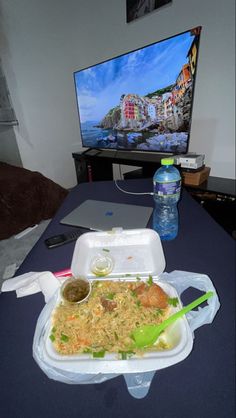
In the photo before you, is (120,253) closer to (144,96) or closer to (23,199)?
(23,199)

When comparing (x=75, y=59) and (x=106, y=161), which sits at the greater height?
(x=75, y=59)

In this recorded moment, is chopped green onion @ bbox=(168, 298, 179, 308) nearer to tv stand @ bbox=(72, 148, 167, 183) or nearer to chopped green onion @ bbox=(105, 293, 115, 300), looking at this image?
chopped green onion @ bbox=(105, 293, 115, 300)

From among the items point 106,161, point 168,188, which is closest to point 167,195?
point 168,188

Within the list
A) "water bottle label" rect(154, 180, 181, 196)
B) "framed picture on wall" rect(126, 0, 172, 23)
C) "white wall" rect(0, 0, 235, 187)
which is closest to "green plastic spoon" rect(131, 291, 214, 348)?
"water bottle label" rect(154, 180, 181, 196)

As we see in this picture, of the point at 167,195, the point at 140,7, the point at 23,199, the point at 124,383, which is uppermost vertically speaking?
the point at 140,7

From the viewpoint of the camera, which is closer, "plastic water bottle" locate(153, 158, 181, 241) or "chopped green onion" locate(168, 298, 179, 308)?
A: "chopped green onion" locate(168, 298, 179, 308)

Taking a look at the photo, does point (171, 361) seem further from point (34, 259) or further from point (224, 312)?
point (34, 259)


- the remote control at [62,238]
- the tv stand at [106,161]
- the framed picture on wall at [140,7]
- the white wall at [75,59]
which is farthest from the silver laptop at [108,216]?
the framed picture on wall at [140,7]
